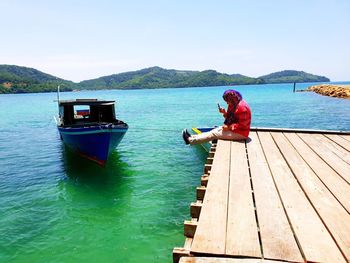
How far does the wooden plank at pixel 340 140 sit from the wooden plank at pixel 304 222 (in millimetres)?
3007

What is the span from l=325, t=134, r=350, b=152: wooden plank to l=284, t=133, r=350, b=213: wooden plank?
97 centimetres

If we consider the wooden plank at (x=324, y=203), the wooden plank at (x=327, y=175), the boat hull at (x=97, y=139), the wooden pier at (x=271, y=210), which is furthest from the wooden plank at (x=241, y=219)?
the boat hull at (x=97, y=139)

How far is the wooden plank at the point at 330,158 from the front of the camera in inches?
228

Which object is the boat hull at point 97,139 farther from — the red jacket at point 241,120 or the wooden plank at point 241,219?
the wooden plank at point 241,219

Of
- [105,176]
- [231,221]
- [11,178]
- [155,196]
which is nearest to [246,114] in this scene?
[155,196]

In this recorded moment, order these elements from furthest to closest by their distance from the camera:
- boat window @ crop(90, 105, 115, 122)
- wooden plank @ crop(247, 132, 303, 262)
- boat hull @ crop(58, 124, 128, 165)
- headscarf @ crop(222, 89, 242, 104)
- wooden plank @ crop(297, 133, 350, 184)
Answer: boat window @ crop(90, 105, 115, 122), boat hull @ crop(58, 124, 128, 165), headscarf @ crop(222, 89, 242, 104), wooden plank @ crop(297, 133, 350, 184), wooden plank @ crop(247, 132, 303, 262)

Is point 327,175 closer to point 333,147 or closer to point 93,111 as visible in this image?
point 333,147

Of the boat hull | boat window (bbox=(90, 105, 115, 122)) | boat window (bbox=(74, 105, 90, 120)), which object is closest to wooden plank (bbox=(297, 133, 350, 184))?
the boat hull

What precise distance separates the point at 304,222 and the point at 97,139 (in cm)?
1061

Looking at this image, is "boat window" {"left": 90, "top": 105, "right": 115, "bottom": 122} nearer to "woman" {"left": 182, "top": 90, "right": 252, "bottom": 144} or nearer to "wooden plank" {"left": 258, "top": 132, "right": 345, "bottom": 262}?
"woman" {"left": 182, "top": 90, "right": 252, "bottom": 144}

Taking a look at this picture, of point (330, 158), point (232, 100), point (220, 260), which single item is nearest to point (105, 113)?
point (232, 100)

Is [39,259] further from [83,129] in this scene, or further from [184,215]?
[83,129]

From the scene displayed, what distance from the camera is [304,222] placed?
3.74m

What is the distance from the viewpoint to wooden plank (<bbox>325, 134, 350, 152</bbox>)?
812cm
